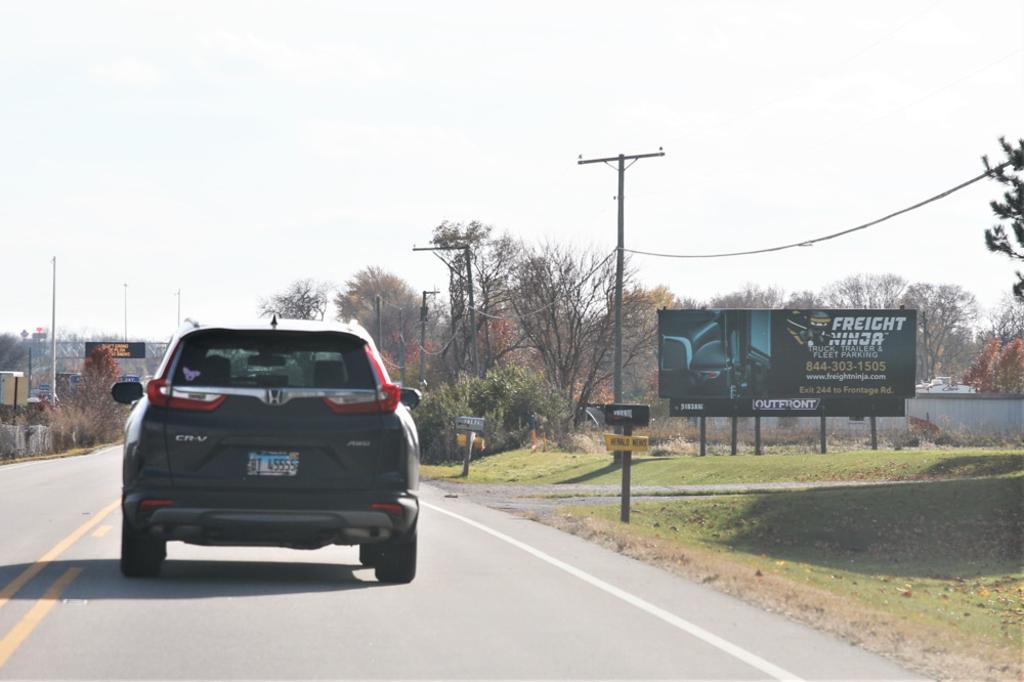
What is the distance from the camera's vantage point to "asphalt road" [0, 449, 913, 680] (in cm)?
805

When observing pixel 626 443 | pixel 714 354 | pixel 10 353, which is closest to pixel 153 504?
pixel 626 443

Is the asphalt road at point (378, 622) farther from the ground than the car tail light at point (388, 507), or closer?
closer

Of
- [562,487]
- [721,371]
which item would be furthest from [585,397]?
[562,487]

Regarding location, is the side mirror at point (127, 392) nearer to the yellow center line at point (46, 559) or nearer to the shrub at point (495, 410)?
the yellow center line at point (46, 559)

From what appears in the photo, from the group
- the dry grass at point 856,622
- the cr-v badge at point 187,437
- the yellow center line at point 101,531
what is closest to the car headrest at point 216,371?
the cr-v badge at point 187,437

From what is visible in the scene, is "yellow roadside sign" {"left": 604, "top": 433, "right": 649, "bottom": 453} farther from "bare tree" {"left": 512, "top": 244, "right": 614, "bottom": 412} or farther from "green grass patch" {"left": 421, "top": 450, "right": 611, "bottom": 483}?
"bare tree" {"left": 512, "top": 244, "right": 614, "bottom": 412}

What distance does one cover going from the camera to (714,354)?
4709 cm

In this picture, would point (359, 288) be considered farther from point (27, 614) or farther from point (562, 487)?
point (27, 614)

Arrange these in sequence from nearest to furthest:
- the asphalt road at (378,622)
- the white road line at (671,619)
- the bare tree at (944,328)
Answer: the asphalt road at (378,622) → the white road line at (671,619) → the bare tree at (944,328)

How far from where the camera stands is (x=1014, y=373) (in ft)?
313

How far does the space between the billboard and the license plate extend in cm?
3627

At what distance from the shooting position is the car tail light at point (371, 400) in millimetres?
10711

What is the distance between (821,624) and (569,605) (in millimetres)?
1868

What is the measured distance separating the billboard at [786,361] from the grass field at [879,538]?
56.3 feet
